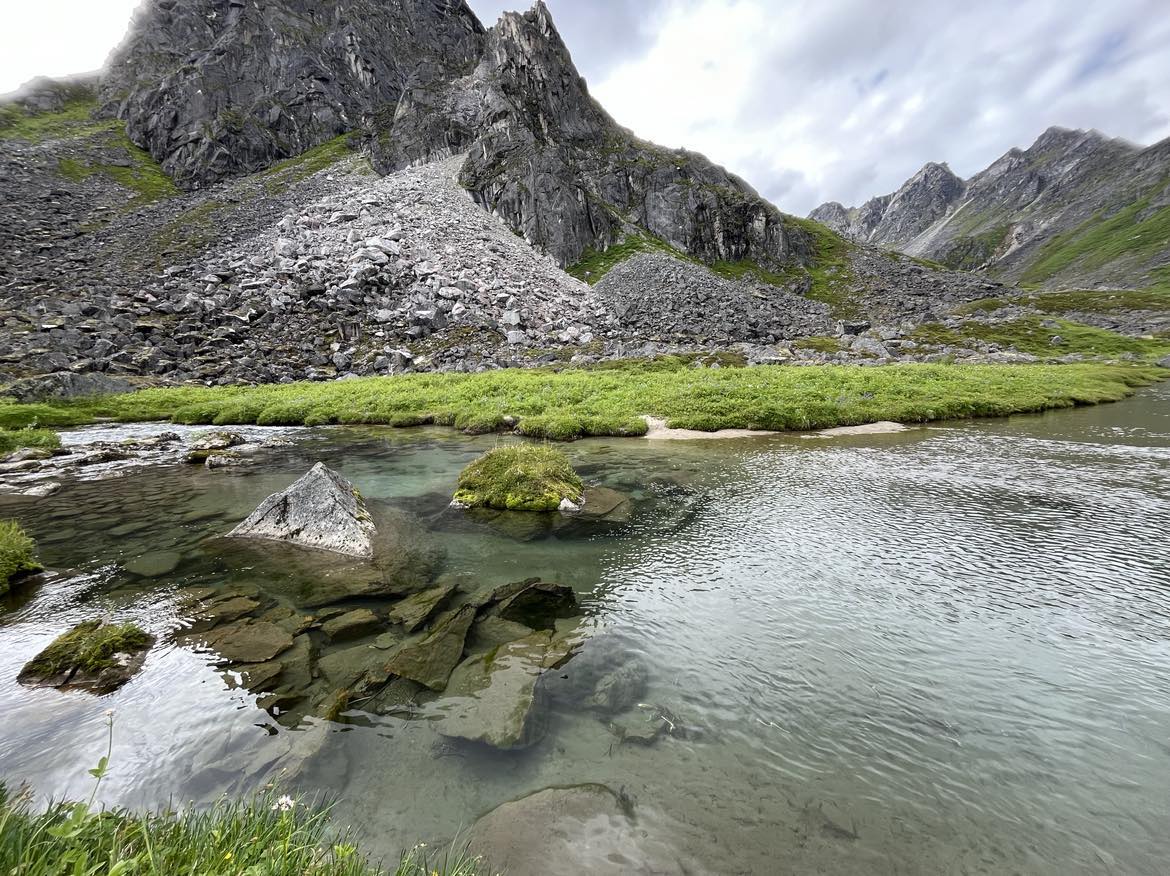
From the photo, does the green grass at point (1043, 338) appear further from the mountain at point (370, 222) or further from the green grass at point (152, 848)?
the green grass at point (152, 848)

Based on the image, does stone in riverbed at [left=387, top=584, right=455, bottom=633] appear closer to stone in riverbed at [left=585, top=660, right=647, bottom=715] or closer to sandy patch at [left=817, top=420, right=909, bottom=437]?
stone in riverbed at [left=585, top=660, right=647, bottom=715]

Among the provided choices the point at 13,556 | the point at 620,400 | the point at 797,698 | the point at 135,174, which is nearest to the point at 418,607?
the point at 797,698

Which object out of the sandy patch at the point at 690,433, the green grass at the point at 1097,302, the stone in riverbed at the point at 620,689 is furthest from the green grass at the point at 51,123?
the green grass at the point at 1097,302

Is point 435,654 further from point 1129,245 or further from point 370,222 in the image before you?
point 1129,245

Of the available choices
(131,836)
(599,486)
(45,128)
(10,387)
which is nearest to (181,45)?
(45,128)

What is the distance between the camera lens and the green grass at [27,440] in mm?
24734

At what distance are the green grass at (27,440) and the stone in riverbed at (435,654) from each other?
28.5 m

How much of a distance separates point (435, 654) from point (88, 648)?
5.25 metres

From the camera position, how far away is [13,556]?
35.6 ft

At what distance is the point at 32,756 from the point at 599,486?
46.2 ft

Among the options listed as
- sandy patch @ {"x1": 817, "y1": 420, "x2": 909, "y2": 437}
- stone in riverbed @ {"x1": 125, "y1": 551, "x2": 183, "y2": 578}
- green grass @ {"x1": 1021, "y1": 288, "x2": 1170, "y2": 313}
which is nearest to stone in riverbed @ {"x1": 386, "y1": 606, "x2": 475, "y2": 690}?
stone in riverbed @ {"x1": 125, "y1": 551, "x2": 183, "y2": 578}

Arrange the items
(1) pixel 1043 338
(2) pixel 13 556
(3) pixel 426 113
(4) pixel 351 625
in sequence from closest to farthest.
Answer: (4) pixel 351 625 < (2) pixel 13 556 < (1) pixel 1043 338 < (3) pixel 426 113

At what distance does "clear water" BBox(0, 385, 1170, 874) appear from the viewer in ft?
16.9

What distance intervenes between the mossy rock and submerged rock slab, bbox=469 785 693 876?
20.5 ft
